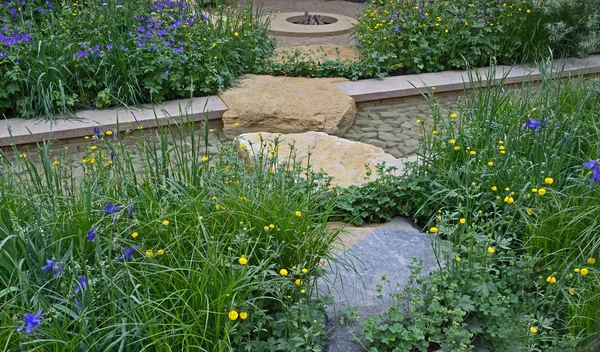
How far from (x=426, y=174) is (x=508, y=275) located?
3.57 feet

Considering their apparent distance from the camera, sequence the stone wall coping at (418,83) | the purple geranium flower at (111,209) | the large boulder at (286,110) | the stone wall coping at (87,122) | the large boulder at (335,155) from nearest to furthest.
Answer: the purple geranium flower at (111,209) < the large boulder at (335,155) < the stone wall coping at (87,122) < the large boulder at (286,110) < the stone wall coping at (418,83)

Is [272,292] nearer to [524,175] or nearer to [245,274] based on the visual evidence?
[245,274]

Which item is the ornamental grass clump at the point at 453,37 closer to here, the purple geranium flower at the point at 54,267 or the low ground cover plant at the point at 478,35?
the low ground cover plant at the point at 478,35

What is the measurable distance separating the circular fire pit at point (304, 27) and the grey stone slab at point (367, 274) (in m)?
4.88

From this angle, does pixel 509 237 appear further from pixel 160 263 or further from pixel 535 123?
pixel 160 263

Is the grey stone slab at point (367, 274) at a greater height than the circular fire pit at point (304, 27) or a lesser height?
lesser

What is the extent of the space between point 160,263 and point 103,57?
3166 mm

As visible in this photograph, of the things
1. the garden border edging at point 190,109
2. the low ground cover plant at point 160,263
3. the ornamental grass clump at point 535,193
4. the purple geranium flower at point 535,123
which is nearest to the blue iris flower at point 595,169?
the ornamental grass clump at point 535,193

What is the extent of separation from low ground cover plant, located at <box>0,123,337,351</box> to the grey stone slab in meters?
0.12

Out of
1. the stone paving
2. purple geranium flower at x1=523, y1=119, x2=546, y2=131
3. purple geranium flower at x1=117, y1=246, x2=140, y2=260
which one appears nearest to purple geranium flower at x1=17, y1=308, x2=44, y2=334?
purple geranium flower at x1=117, y1=246, x2=140, y2=260

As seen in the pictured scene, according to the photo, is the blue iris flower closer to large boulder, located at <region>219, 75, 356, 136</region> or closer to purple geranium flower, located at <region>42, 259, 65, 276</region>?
purple geranium flower, located at <region>42, 259, 65, 276</region>

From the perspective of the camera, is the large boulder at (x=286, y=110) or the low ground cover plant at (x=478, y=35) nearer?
the large boulder at (x=286, y=110)

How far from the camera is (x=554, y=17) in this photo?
6.49 meters

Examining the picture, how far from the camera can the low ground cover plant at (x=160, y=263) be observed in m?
2.34
